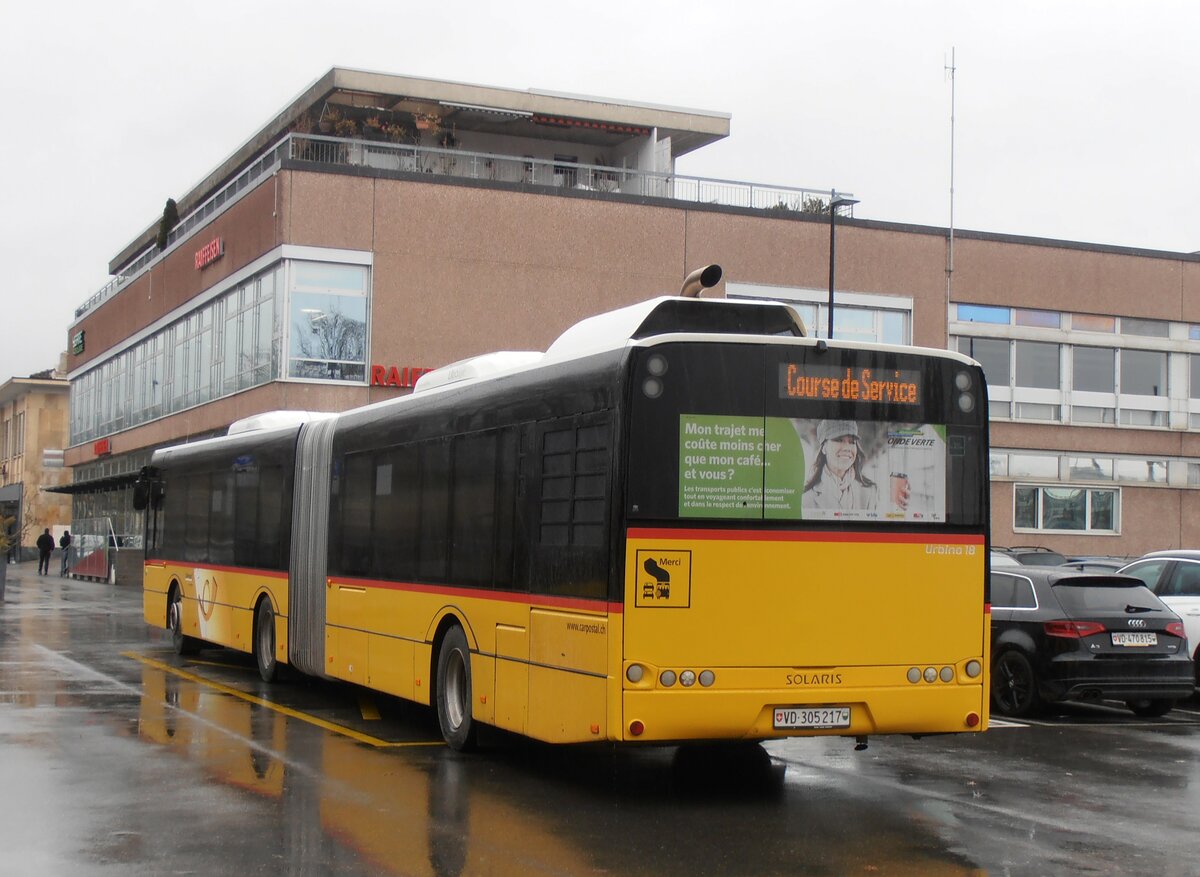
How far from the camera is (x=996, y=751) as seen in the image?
13273 millimetres

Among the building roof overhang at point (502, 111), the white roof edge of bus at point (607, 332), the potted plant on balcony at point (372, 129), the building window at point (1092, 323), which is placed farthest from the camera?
the building window at point (1092, 323)

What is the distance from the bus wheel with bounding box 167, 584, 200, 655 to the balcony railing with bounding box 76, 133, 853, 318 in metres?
16.7

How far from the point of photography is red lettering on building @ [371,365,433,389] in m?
37.2

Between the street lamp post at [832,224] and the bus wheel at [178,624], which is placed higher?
the street lamp post at [832,224]

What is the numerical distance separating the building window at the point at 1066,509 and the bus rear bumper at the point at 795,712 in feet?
118

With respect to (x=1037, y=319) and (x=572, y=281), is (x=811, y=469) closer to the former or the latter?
(x=572, y=281)

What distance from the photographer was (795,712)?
10055mm

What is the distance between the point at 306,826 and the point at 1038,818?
454 cm

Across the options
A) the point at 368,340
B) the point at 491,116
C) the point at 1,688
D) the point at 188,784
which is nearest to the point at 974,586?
the point at 188,784

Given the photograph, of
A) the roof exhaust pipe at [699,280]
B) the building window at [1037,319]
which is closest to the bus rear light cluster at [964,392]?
the roof exhaust pipe at [699,280]

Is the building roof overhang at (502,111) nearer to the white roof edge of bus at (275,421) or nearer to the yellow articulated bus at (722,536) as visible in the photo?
the white roof edge of bus at (275,421)

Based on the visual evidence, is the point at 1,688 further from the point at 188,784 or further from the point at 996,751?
the point at 996,751

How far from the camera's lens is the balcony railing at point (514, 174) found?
3819 centimetres

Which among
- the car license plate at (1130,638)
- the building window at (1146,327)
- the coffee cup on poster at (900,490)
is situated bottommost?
the car license plate at (1130,638)
